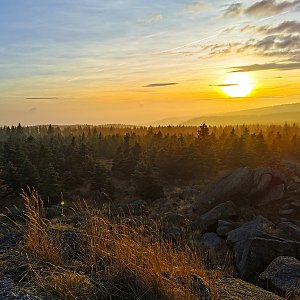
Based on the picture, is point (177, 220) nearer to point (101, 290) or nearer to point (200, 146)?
point (101, 290)

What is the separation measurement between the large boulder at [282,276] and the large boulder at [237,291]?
6.83 ft

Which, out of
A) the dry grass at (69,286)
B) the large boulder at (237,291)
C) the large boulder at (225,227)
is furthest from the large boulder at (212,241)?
the dry grass at (69,286)

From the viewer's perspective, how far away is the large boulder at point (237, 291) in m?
5.61

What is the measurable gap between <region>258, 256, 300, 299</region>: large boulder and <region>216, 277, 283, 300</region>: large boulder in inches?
82.0

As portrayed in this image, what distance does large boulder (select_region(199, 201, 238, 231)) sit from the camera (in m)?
19.9

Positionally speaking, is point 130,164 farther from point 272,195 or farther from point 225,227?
point 225,227

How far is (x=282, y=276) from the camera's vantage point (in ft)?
30.0

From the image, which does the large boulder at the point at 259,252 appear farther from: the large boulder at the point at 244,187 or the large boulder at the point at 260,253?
the large boulder at the point at 244,187

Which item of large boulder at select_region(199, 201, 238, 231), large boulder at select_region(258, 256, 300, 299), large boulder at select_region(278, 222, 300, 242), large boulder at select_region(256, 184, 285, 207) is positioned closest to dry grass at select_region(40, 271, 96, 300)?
large boulder at select_region(258, 256, 300, 299)

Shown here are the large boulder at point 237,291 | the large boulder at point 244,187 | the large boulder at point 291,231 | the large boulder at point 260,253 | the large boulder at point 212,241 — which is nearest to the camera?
the large boulder at point 237,291

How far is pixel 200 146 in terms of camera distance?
44.6 meters

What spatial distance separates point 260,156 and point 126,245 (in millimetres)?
43418

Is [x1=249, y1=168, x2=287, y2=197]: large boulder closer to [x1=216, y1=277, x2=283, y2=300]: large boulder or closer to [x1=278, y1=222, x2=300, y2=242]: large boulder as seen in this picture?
[x1=278, y1=222, x2=300, y2=242]: large boulder

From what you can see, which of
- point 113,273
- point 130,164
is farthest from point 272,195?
point 130,164
